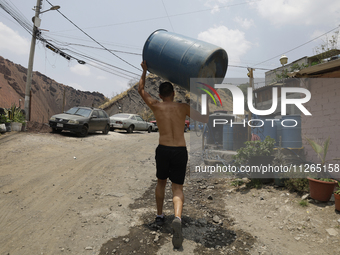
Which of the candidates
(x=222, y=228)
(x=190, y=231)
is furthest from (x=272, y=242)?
(x=190, y=231)

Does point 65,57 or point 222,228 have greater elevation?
point 65,57

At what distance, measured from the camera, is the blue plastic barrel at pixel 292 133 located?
19.9 ft

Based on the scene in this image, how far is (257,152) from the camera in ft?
16.3

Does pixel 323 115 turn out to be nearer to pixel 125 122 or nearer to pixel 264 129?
pixel 264 129

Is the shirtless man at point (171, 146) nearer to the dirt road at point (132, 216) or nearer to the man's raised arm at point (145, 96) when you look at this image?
the man's raised arm at point (145, 96)

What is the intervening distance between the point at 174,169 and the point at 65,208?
1833 millimetres

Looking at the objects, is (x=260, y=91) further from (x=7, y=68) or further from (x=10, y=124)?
(x=7, y=68)

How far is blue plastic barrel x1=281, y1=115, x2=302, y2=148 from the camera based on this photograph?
6070mm

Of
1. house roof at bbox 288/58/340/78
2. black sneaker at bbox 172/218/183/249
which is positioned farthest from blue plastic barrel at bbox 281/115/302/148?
black sneaker at bbox 172/218/183/249

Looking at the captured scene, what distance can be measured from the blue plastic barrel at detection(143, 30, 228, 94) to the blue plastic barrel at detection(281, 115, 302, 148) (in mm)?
3749

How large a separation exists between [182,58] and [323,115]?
4026 millimetres

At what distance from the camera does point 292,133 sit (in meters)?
6.16

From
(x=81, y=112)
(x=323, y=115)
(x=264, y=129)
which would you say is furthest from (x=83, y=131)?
(x=323, y=115)

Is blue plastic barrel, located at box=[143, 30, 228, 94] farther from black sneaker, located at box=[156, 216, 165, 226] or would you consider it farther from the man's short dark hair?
black sneaker, located at box=[156, 216, 165, 226]
